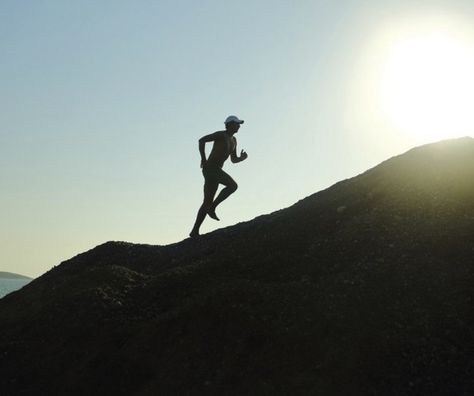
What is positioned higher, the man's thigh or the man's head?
the man's head

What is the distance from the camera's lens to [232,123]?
20.4 meters

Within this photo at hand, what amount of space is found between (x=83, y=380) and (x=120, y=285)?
16.3ft

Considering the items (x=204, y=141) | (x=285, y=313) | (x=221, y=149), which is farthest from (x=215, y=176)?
(x=285, y=313)

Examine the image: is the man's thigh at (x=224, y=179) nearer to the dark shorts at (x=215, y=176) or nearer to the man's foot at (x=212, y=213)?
the dark shorts at (x=215, y=176)

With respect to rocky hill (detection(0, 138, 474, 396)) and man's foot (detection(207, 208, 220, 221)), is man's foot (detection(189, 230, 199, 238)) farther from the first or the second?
rocky hill (detection(0, 138, 474, 396))

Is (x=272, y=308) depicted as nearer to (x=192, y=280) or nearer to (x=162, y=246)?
(x=192, y=280)

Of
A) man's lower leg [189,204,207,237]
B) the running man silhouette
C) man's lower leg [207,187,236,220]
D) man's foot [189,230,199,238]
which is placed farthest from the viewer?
man's foot [189,230,199,238]

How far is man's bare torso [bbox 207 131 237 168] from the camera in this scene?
67.8ft

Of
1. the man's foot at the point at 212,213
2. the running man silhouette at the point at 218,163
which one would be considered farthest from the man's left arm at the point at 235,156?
the man's foot at the point at 212,213

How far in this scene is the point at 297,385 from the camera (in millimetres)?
10758

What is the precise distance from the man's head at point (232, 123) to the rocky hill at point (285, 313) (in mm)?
3756

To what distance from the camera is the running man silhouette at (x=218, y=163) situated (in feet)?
67.4

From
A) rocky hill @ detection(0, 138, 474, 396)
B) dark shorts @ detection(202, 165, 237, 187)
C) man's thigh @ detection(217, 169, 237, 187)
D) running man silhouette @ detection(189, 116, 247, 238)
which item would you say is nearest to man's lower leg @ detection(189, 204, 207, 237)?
running man silhouette @ detection(189, 116, 247, 238)

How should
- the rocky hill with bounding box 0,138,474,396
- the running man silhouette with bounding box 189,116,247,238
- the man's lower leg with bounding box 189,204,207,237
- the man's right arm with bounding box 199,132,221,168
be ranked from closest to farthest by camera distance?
the rocky hill with bounding box 0,138,474,396 < the man's right arm with bounding box 199,132,221,168 < the running man silhouette with bounding box 189,116,247,238 < the man's lower leg with bounding box 189,204,207,237
